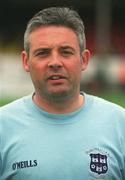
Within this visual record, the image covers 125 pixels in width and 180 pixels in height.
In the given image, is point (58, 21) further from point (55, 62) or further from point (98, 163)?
point (98, 163)

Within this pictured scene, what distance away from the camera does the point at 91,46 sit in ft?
97.0

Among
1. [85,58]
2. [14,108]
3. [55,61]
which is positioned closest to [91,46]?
[85,58]

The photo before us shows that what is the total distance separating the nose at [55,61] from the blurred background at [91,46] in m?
13.7

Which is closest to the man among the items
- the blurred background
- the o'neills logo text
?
the o'neills logo text

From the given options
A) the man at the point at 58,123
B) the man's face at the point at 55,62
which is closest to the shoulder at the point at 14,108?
the man at the point at 58,123

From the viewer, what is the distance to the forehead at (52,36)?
4.48 m

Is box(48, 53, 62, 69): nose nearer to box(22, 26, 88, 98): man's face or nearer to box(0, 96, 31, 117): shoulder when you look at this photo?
box(22, 26, 88, 98): man's face

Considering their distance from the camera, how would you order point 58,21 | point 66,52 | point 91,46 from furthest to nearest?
point 91,46
point 58,21
point 66,52

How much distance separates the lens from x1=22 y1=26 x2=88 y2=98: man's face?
443 cm

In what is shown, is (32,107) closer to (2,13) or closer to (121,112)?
(121,112)

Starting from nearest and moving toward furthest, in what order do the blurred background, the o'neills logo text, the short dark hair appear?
the o'neills logo text < the short dark hair < the blurred background

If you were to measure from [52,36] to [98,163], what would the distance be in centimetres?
75

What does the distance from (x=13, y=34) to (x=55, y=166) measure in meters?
25.8

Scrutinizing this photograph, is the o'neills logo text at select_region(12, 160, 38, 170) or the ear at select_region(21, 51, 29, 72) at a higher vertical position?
the ear at select_region(21, 51, 29, 72)
